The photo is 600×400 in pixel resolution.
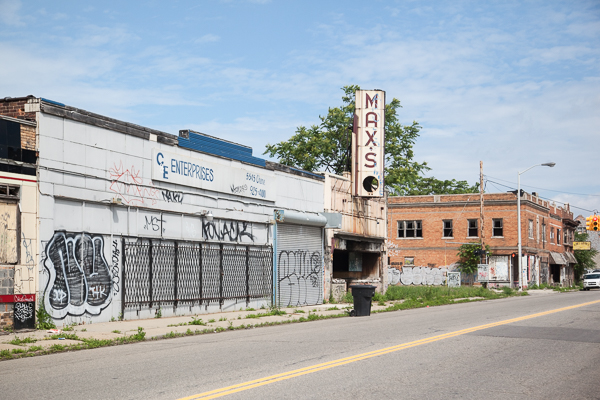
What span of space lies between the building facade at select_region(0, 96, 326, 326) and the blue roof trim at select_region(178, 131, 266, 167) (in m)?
0.04

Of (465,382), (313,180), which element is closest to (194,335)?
(465,382)

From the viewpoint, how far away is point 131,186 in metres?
18.5

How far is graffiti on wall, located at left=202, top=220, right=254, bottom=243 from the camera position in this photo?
70.6ft

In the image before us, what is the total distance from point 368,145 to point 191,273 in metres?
13.3

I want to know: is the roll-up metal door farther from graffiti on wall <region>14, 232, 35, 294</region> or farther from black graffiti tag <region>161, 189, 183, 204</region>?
graffiti on wall <region>14, 232, 35, 294</region>

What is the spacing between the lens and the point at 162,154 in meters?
19.6

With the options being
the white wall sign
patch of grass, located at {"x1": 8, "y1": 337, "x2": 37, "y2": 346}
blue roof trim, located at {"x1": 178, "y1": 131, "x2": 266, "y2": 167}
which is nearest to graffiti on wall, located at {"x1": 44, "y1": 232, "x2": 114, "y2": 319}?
patch of grass, located at {"x1": 8, "y1": 337, "x2": 37, "y2": 346}

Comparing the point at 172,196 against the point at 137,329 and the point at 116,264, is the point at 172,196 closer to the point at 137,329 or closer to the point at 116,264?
the point at 116,264

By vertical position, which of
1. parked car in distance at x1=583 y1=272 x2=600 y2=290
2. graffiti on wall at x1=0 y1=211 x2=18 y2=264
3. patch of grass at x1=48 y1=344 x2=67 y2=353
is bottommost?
parked car in distance at x1=583 y1=272 x2=600 y2=290

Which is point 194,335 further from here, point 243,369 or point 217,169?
point 217,169

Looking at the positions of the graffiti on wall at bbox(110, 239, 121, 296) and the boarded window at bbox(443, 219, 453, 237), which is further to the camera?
the boarded window at bbox(443, 219, 453, 237)

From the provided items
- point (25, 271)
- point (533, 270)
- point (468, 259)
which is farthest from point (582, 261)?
point (25, 271)

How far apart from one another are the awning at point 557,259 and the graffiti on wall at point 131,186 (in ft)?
180

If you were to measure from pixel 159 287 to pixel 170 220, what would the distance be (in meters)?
2.16
